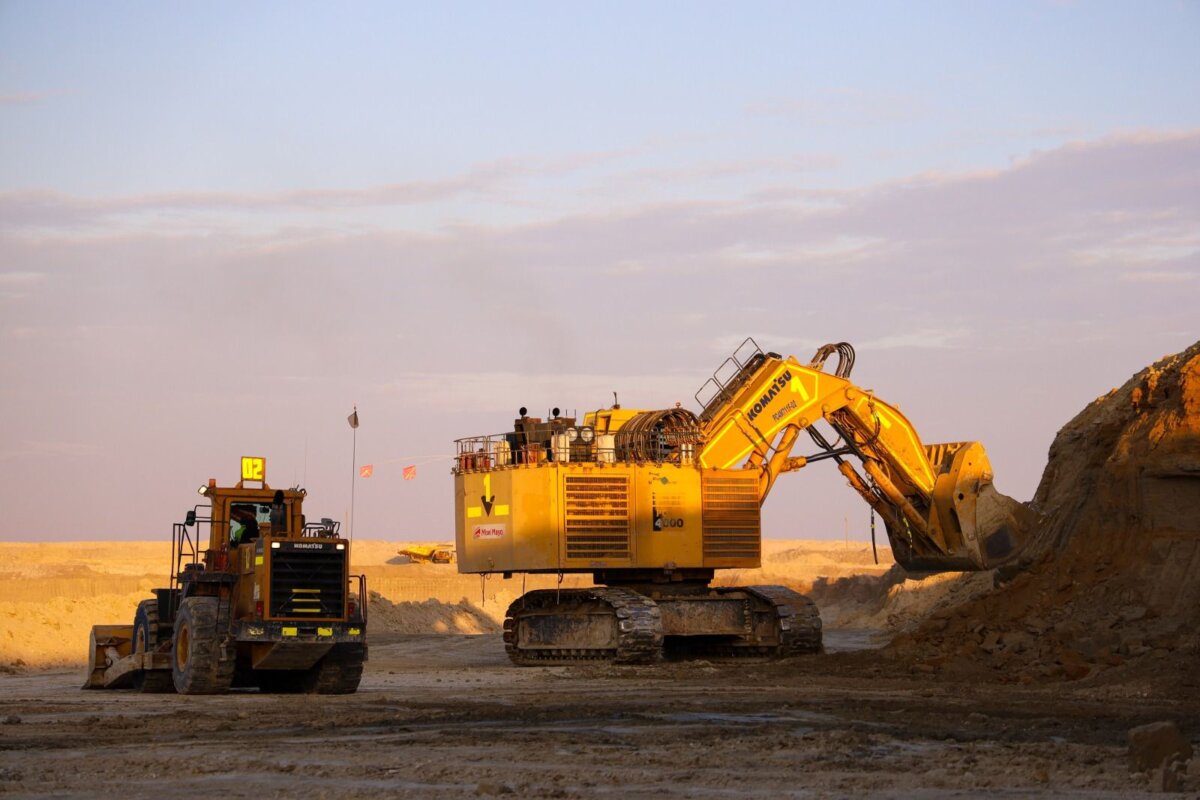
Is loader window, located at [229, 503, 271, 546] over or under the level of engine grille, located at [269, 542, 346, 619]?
over

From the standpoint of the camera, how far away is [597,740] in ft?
49.3

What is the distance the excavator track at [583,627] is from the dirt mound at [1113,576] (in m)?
4.66

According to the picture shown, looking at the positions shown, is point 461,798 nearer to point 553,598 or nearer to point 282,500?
point 282,500

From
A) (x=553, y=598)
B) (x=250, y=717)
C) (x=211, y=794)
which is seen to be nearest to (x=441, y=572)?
(x=553, y=598)

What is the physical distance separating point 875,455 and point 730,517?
3511mm

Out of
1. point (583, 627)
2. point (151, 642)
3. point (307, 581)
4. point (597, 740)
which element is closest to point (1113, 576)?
point (583, 627)

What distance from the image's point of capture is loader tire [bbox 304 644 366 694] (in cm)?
2228

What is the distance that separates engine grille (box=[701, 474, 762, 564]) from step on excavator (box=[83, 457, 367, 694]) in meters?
9.30

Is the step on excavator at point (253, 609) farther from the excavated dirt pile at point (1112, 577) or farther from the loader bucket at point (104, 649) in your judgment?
the excavated dirt pile at point (1112, 577)

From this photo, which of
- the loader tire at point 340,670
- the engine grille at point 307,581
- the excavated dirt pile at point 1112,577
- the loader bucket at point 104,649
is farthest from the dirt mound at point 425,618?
the engine grille at point 307,581

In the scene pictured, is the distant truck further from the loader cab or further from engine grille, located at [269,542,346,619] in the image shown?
engine grille, located at [269,542,346,619]

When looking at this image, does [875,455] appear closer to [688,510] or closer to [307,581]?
[688,510]

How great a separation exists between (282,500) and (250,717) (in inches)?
224

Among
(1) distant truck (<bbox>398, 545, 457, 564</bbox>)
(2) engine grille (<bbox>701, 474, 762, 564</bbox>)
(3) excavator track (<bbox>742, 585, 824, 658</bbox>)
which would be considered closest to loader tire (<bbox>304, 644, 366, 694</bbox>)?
(2) engine grille (<bbox>701, 474, 762, 564</bbox>)
